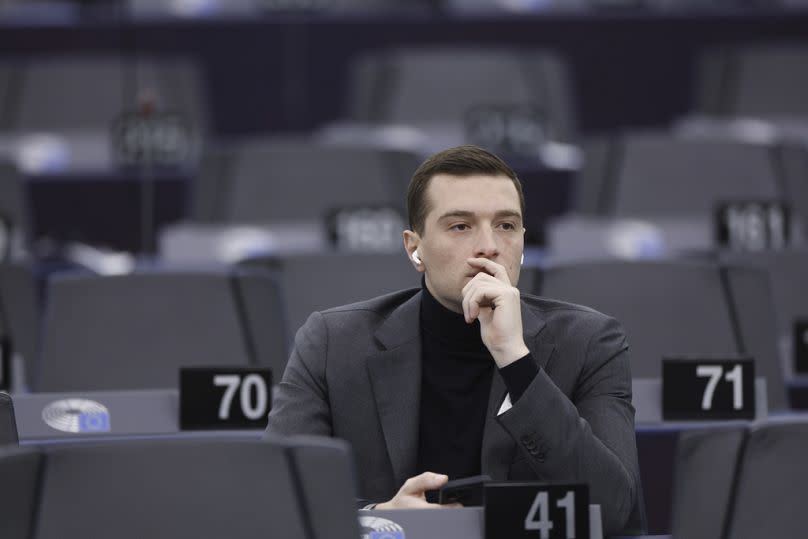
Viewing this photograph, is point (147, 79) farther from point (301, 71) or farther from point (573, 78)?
point (573, 78)

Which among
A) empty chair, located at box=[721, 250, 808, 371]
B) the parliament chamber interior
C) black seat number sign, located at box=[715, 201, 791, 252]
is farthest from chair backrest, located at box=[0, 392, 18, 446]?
black seat number sign, located at box=[715, 201, 791, 252]

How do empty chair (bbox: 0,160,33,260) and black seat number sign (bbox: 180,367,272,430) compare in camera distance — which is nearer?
black seat number sign (bbox: 180,367,272,430)

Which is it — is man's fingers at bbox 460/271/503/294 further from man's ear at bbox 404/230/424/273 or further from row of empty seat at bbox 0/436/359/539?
row of empty seat at bbox 0/436/359/539

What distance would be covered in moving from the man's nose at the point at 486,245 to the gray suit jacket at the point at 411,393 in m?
0.17

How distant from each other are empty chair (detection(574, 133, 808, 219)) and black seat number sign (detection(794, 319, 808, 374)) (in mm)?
1551

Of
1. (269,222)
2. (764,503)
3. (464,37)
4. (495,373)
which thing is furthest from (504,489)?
(464,37)

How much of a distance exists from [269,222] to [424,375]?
2322mm

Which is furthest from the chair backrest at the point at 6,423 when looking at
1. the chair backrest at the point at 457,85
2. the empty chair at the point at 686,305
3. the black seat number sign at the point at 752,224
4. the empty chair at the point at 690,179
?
the chair backrest at the point at 457,85

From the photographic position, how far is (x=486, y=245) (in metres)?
2.41

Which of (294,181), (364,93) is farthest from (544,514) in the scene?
(364,93)

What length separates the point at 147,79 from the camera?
240 inches

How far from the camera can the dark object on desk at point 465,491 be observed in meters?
2.17

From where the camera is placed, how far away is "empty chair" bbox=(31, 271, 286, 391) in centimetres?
325

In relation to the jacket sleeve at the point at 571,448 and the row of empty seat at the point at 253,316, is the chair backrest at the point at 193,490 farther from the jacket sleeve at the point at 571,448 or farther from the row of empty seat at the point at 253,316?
the row of empty seat at the point at 253,316
